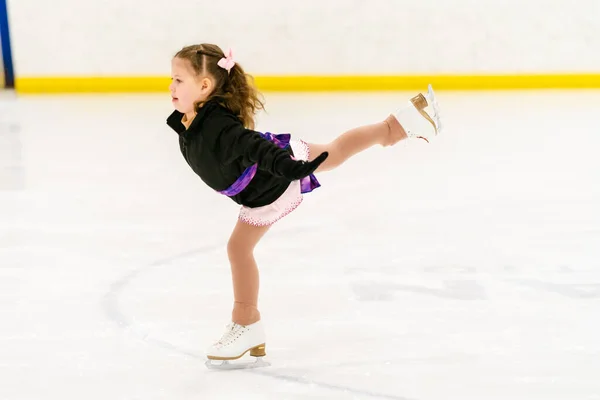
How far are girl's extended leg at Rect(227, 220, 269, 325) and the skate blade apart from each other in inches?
3.8

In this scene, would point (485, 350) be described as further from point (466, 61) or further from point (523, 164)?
point (466, 61)

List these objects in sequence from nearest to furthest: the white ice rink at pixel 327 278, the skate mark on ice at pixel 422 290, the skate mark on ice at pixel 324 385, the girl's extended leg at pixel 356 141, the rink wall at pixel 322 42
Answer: the skate mark on ice at pixel 324 385 → the white ice rink at pixel 327 278 → the girl's extended leg at pixel 356 141 → the skate mark on ice at pixel 422 290 → the rink wall at pixel 322 42

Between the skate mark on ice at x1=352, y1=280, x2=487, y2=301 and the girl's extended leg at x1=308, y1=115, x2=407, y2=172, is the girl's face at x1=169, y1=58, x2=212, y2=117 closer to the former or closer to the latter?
the girl's extended leg at x1=308, y1=115, x2=407, y2=172

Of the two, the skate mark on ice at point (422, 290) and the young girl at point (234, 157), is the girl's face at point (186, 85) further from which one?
the skate mark on ice at point (422, 290)

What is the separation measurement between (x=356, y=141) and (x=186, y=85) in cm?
50

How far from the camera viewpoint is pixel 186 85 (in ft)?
6.52

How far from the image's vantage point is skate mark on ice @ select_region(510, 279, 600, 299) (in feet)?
8.66

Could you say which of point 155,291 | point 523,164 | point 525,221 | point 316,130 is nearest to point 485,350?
point 155,291

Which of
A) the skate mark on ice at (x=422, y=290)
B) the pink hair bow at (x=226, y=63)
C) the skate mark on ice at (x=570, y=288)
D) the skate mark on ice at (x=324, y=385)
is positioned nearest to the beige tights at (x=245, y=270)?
the skate mark on ice at (x=324, y=385)

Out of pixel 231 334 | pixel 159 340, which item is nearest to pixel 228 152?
pixel 231 334

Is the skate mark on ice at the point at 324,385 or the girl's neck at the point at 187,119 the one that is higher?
the girl's neck at the point at 187,119

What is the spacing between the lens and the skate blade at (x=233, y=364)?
2.08 meters

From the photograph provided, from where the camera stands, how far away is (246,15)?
Result: 840 centimetres

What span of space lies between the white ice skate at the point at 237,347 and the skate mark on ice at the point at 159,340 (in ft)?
0.12
